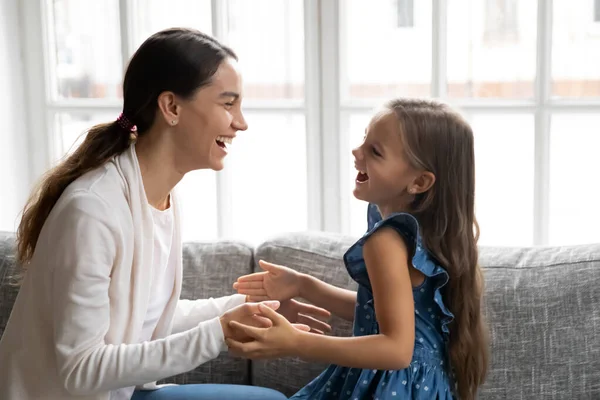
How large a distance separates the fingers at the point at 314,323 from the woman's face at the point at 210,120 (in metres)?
0.42

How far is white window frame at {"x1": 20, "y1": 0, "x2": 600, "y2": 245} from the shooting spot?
2578 millimetres

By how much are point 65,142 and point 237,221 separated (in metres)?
0.71

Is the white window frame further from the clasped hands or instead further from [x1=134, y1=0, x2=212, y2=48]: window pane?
the clasped hands

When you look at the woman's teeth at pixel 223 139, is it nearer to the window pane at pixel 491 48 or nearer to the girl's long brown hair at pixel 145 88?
the girl's long brown hair at pixel 145 88

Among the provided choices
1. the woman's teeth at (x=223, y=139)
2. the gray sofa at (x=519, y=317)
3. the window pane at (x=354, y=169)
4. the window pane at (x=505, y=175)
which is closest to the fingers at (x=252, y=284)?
the gray sofa at (x=519, y=317)

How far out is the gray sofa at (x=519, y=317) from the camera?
6.65ft

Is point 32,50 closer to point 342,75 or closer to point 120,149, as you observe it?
point 342,75

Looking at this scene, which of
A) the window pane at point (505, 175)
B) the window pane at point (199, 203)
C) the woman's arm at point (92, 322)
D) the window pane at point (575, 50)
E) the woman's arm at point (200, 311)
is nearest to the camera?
the woman's arm at point (92, 322)

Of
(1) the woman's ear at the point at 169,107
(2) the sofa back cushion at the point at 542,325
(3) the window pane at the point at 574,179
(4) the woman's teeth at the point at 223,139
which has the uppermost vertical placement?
(1) the woman's ear at the point at 169,107

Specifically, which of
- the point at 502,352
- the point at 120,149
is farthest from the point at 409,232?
the point at 120,149

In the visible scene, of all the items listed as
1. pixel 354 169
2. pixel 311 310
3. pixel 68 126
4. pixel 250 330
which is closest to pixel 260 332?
pixel 250 330

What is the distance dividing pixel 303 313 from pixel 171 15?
1353mm

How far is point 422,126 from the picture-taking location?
179cm

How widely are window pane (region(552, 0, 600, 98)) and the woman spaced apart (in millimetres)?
1120
